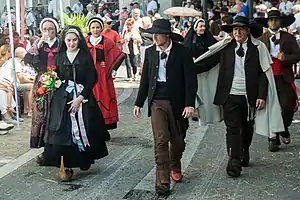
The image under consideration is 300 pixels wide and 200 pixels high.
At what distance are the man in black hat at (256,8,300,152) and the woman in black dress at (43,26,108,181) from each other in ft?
8.13

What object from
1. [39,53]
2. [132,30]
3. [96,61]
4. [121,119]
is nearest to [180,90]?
[39,53]

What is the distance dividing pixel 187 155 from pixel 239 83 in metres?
1.67

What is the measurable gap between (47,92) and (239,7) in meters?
11.3

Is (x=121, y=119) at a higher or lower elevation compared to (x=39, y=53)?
lower

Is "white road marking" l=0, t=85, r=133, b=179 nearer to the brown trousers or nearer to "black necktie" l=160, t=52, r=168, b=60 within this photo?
the brown trousers

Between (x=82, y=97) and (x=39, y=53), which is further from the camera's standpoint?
(x=39, y=53)

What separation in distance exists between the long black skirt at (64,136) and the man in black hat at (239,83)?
150 cm

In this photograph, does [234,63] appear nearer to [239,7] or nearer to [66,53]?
[66,53]

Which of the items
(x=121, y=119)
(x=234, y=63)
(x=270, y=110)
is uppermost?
(x=234, y=63)

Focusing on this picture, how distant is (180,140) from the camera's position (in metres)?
6.82

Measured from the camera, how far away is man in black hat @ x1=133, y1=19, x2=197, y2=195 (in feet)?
21.5

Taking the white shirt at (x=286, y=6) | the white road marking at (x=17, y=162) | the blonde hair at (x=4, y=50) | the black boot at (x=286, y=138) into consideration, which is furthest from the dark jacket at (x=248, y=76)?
the white shirt at (x=286, y=6)

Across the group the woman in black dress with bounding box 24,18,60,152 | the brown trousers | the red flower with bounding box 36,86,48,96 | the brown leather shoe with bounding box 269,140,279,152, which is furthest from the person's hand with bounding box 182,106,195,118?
the brown leather shoe with bounding box 269,140,279,152

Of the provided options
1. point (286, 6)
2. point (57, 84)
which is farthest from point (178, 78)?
point (286, 6)
